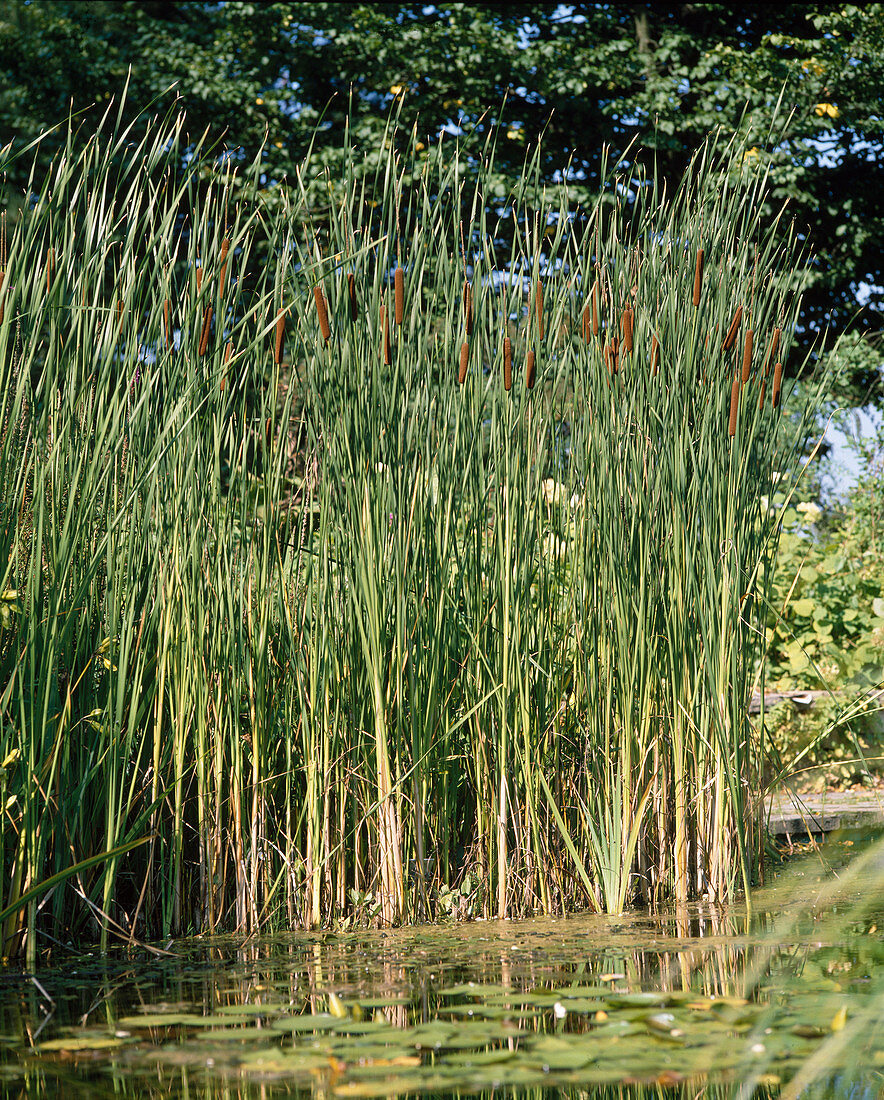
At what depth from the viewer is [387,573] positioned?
254 centimetres

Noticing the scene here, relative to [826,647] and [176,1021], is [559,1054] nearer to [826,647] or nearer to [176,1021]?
[176,1021]

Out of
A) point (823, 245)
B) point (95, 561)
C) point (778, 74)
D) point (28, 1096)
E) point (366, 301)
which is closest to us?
point (28, 1096)

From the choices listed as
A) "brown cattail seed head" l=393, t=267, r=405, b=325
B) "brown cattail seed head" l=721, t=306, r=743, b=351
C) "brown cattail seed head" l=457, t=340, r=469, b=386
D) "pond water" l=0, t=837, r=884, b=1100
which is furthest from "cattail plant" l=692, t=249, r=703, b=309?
"pond water" l=0, t=837, r=884, b=1100

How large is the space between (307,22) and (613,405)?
9565 millimetres

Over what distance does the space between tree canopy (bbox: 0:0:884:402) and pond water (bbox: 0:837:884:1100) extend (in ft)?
27.8

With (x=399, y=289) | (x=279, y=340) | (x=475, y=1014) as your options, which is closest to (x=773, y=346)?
(x=399, y=289)

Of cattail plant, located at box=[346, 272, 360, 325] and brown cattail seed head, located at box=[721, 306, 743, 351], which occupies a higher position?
cattail plant, located at box=[346, 272, 360, 325]

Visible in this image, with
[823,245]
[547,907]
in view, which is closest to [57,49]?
[823,245]

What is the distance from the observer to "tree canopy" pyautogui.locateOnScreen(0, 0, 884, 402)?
9977 mm

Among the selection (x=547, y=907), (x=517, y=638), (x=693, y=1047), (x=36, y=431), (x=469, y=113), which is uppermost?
(x=469, y=113)

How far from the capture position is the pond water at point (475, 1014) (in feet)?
4.99

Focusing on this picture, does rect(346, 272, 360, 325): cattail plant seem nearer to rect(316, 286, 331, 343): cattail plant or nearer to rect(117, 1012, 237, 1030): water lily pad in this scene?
rect(316, 286, 331, 343): cattail plant

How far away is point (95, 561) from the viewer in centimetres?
220

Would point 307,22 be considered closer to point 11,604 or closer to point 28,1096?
point 11,604
